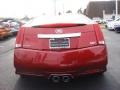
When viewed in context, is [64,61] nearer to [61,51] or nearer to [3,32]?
[61,51]

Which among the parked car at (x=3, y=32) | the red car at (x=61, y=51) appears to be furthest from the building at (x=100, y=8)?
Answer: the red car at (x=61, y=51)

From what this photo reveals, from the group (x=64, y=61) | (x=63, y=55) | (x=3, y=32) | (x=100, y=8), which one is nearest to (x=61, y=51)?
(x=63, y=55)

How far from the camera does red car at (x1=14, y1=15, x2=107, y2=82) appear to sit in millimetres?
6113

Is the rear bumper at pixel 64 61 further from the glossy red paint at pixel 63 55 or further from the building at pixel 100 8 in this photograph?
the building at pixel 100 8

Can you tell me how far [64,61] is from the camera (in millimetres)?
6082

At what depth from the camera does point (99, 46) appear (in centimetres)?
632

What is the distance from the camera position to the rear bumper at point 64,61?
20.0ft

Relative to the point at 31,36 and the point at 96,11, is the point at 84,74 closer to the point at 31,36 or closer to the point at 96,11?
the point at 31,36

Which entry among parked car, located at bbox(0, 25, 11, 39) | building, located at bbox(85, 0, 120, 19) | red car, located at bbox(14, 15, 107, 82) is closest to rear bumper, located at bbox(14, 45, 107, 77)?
red car, located at bbox(14, 15, 107, 82)

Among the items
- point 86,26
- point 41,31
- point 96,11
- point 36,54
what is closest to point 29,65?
point 36,54

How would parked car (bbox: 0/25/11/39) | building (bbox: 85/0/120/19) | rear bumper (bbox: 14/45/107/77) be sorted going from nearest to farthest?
rear bumper (bbox: 14/45/107/77), parked car (bbox: 0/25/11/39), building (bbox: 85/0/120/19)

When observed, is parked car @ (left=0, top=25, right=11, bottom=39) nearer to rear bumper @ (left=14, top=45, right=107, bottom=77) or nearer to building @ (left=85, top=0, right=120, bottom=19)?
rear bumper @ (left=14, top=45, right=107, bottom=77)

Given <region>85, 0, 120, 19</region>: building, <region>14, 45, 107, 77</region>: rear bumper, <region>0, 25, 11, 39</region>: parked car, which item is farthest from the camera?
<region>85, 0, 120, 19</region>: building

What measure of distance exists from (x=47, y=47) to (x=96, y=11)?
337ft
